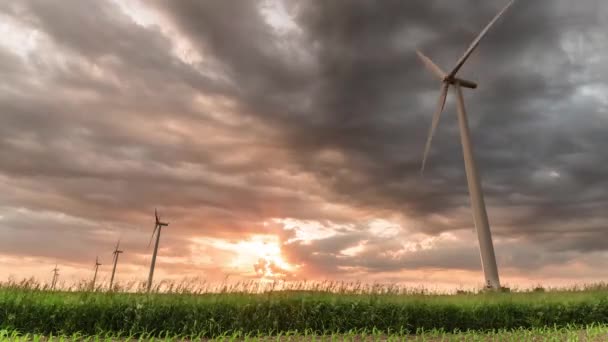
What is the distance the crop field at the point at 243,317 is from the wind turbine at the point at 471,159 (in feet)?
51.6

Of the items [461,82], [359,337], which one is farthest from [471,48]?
[359,337]

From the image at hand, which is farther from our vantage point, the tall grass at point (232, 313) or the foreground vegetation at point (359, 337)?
the tall grass at point (232, 313)

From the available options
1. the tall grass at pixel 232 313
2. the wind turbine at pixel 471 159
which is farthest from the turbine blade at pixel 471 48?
the tall grass at pixel 232 313

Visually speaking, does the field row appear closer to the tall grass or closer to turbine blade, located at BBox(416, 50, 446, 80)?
the tall grass

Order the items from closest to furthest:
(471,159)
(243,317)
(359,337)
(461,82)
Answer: (359,337) → (243,317) → (471,159) → (461,82)

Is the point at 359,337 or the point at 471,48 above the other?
the point at 471,48

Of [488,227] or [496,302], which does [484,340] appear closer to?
[496,302]

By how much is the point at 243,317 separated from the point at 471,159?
30.6m

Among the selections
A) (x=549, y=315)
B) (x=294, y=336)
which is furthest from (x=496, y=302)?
(x=294, y=336)

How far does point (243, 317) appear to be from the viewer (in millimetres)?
17000

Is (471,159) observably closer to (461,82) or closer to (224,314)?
(461,82)

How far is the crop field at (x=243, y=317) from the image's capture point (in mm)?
16578

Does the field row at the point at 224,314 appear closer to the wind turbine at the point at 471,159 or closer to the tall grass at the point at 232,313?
the tall grass at the point at 232,313

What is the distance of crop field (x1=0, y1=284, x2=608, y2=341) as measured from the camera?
653 inches
